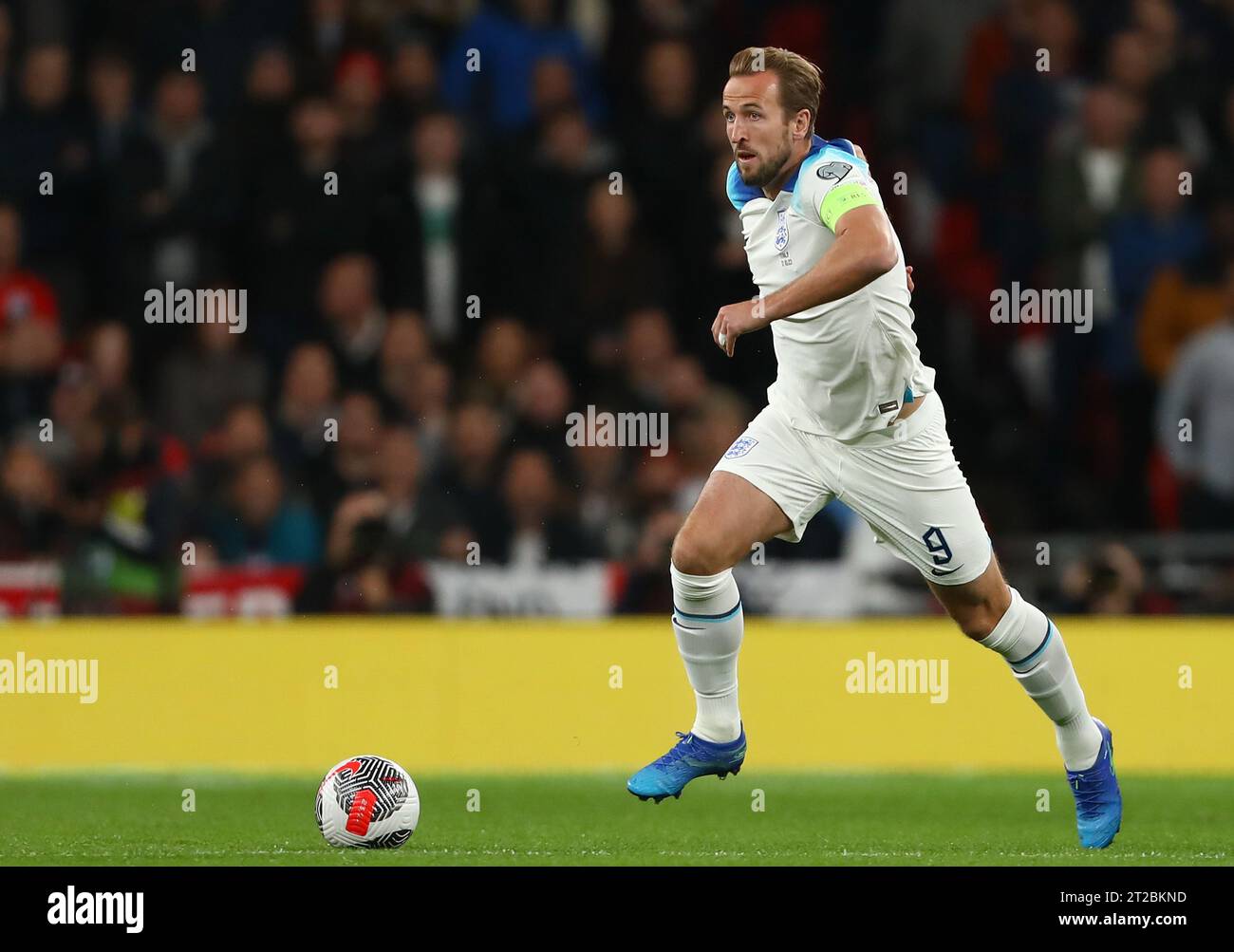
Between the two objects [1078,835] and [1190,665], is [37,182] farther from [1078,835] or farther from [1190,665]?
[1078,835]

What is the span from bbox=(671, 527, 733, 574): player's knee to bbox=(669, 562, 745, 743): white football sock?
49mm

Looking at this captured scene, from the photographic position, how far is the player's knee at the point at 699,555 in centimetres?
721

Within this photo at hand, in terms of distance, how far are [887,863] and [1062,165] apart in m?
7.11

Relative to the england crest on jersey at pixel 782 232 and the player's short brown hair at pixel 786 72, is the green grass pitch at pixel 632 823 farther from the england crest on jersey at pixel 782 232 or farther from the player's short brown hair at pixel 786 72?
the player's short brown hair at pixel 786 72

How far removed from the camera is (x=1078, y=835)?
766 cm

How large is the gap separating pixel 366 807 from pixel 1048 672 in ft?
7.28

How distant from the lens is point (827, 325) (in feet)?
23.7

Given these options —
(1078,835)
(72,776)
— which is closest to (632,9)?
(72,776)

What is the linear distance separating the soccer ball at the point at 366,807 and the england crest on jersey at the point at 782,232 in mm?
2081

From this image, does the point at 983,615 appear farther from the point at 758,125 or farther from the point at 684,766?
the point at 758,125

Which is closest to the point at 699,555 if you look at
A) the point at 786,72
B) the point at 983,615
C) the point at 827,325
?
the point at 827,325

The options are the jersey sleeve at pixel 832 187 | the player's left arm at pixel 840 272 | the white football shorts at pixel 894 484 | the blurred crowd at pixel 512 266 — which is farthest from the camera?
the blurred crowd at pixel 512 266

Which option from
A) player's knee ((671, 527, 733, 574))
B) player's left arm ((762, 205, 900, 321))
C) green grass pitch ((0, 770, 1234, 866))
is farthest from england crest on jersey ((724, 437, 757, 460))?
green grass pitch ((0, 770, 1234, 866))

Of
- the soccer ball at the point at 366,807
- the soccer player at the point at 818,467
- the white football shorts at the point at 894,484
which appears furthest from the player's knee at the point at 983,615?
the soccer ball at the point at 366,807
